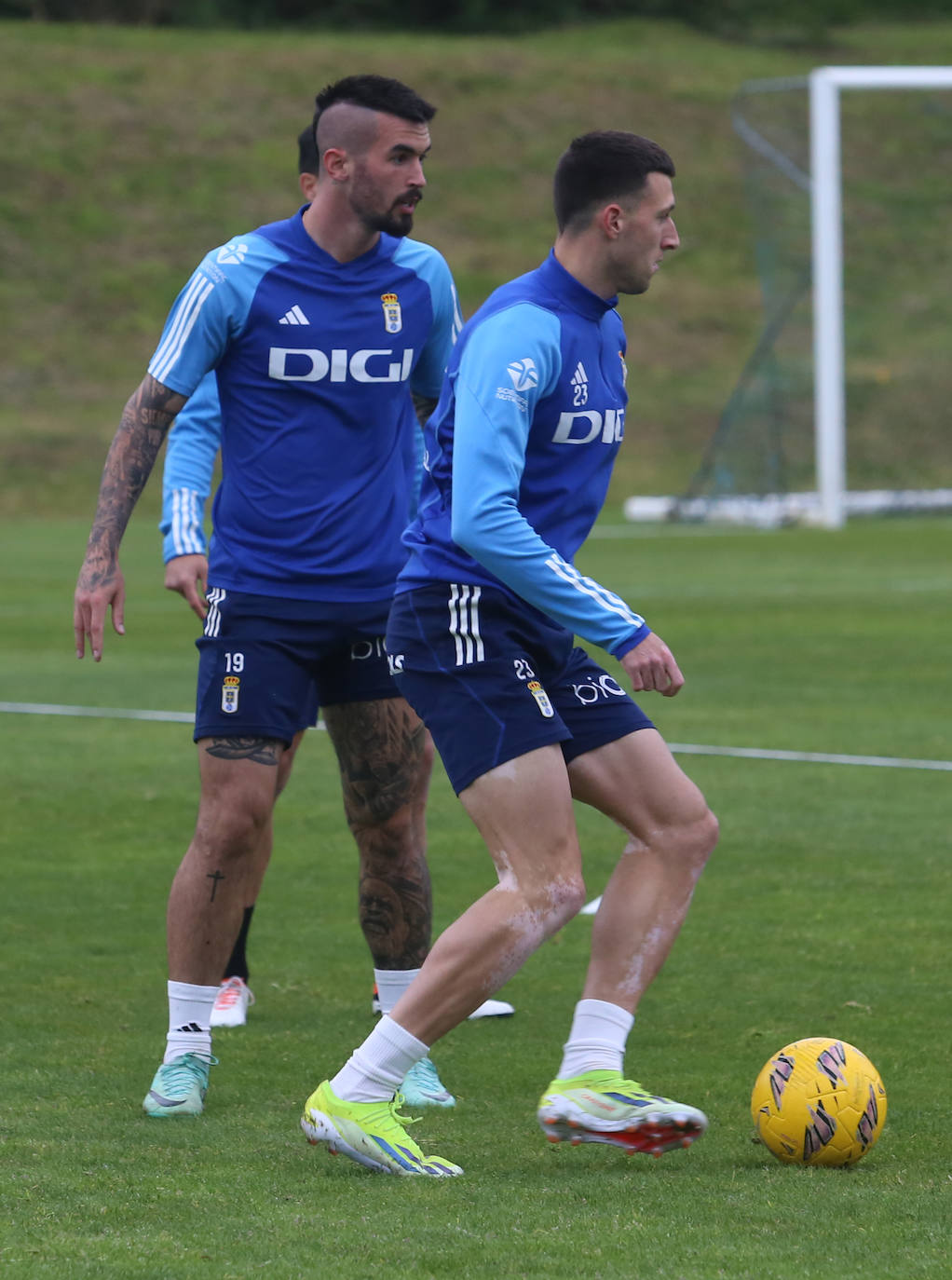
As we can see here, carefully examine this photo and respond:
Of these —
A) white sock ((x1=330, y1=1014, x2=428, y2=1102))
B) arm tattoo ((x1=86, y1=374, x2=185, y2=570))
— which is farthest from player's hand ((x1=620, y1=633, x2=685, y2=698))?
arm tattoo ((x1=86, y1=374, x2=185, y2=570))

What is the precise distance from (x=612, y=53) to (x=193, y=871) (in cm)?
5093

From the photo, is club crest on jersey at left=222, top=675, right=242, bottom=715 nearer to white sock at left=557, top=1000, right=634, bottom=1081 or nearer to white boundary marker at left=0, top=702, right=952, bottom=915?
white sock at left=557, top=1000, right=634, bottom=1081

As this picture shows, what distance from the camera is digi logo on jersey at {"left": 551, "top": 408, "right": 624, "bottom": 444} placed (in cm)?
446

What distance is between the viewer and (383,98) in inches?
201

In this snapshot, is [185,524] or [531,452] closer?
[531,452]

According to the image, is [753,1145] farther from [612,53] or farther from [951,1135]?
[612,53]

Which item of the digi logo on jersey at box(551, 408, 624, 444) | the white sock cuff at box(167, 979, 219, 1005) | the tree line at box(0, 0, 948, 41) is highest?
the tree line at box(0, 0, 948, 41)

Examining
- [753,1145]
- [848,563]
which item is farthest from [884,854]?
[848,563]

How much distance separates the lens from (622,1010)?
4.54 m

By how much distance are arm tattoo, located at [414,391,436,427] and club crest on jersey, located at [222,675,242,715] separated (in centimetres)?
100

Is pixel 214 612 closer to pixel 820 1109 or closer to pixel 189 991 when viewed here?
pixel 189 991

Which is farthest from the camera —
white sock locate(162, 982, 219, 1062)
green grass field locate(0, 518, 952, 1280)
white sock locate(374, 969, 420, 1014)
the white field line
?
the white field line

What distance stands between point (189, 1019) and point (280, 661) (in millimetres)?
896

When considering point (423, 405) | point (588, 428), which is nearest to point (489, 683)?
point (588, 428)
